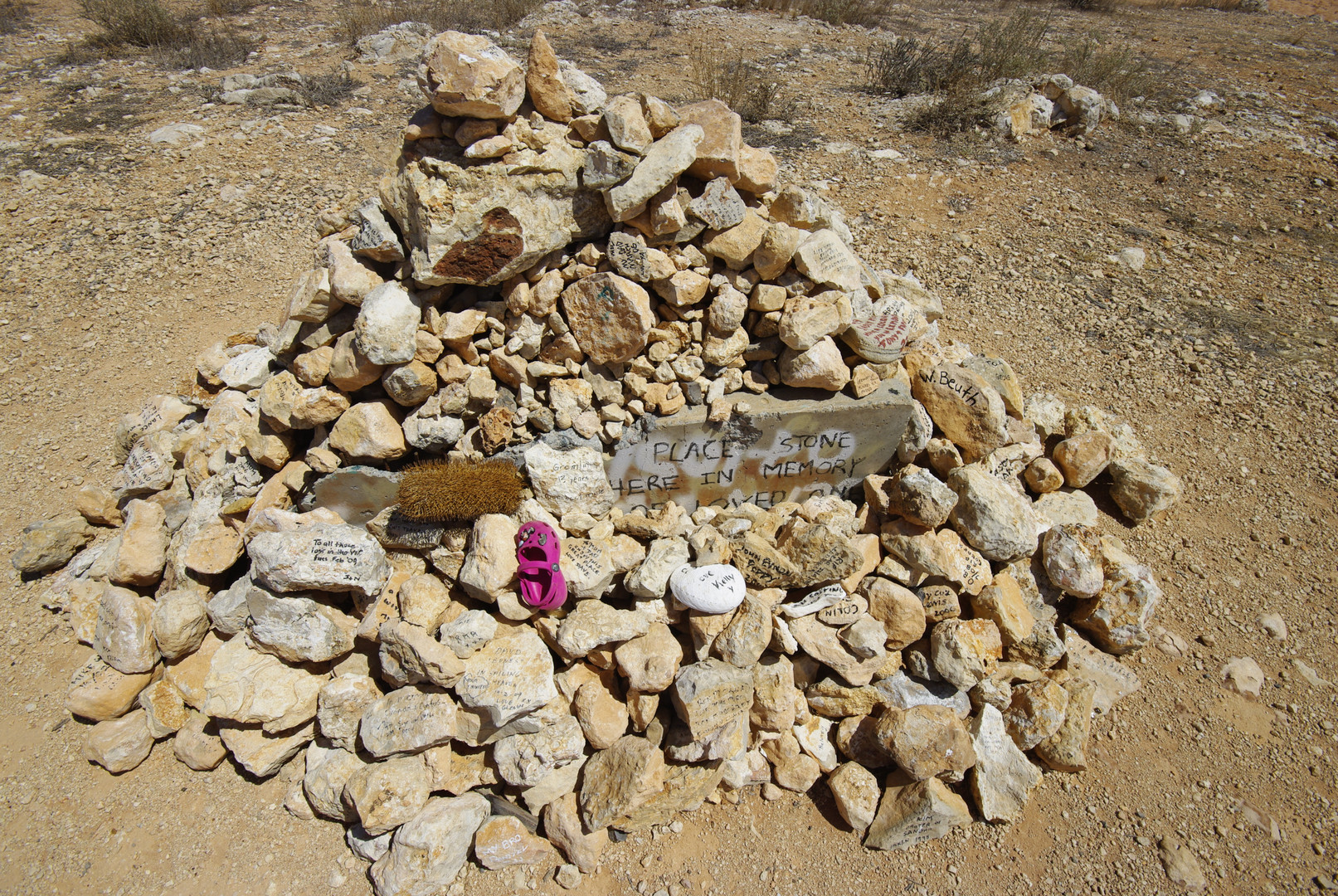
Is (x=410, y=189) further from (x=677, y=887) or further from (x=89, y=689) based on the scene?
(x=677, y=887)

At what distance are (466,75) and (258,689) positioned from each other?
10.1 ft

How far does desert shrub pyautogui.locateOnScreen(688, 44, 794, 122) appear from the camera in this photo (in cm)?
761

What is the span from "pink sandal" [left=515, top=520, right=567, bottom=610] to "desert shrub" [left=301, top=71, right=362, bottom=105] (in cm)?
753

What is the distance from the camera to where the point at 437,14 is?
1029 cm

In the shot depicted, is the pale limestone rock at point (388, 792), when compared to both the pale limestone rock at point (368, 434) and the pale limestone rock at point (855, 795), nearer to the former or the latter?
the pale limestone rock at point (368, 434)

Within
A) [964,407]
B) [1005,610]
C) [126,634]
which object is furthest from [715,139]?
[126,634]

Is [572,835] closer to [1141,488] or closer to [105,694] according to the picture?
[105,694]

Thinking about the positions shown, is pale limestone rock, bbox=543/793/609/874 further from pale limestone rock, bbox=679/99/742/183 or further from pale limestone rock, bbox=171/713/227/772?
pale limestone rock, bbox=679/99/742/183

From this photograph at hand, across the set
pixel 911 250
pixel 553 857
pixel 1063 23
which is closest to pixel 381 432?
pixel 553 857

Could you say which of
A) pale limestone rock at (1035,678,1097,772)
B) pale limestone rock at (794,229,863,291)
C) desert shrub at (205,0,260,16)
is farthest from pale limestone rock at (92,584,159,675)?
desert shrub at (205,0,260,16)

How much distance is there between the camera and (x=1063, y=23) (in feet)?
40.7

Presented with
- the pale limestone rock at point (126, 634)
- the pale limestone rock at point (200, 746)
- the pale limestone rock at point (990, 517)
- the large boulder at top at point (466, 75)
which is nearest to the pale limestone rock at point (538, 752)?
the pale limestone rock at point (200, 746)

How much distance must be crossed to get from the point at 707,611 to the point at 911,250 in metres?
4.31

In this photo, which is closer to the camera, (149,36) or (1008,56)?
(1008,56)
